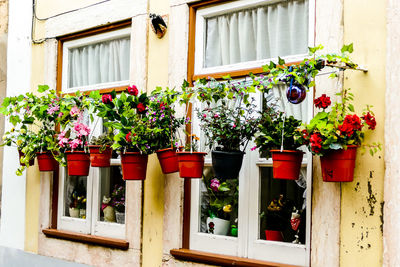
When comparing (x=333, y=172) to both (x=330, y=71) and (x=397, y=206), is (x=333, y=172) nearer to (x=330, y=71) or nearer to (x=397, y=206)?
(x=397, y=206)

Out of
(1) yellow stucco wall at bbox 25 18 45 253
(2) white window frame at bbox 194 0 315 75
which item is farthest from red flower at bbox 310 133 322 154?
(1) yellow stucco wall at bbox 25 18 45 253

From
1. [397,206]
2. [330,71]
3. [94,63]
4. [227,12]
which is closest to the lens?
A: [397,206]

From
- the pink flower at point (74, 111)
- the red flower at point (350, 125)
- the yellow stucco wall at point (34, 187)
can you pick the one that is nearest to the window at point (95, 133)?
the yellow stucco wall at point (34, 187)

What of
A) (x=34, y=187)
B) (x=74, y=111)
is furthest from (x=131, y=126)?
(x=34, y=187)

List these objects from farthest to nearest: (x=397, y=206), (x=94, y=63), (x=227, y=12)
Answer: (x=94, y=63) → (x=227, y=12) → (x=397, y=206)

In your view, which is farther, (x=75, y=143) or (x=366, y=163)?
(x=75, y=143)

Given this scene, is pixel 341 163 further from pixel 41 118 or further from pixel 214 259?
pixel 41 118

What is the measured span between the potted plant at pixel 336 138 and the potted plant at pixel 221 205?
1.05 meters

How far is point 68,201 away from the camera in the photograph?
19.2 ft

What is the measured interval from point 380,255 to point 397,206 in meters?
0.34

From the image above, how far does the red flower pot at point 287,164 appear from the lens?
11.9 ft

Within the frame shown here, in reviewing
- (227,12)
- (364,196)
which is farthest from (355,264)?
(227,12)

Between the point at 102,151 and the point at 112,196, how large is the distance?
76 cm

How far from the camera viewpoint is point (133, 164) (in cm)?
449
